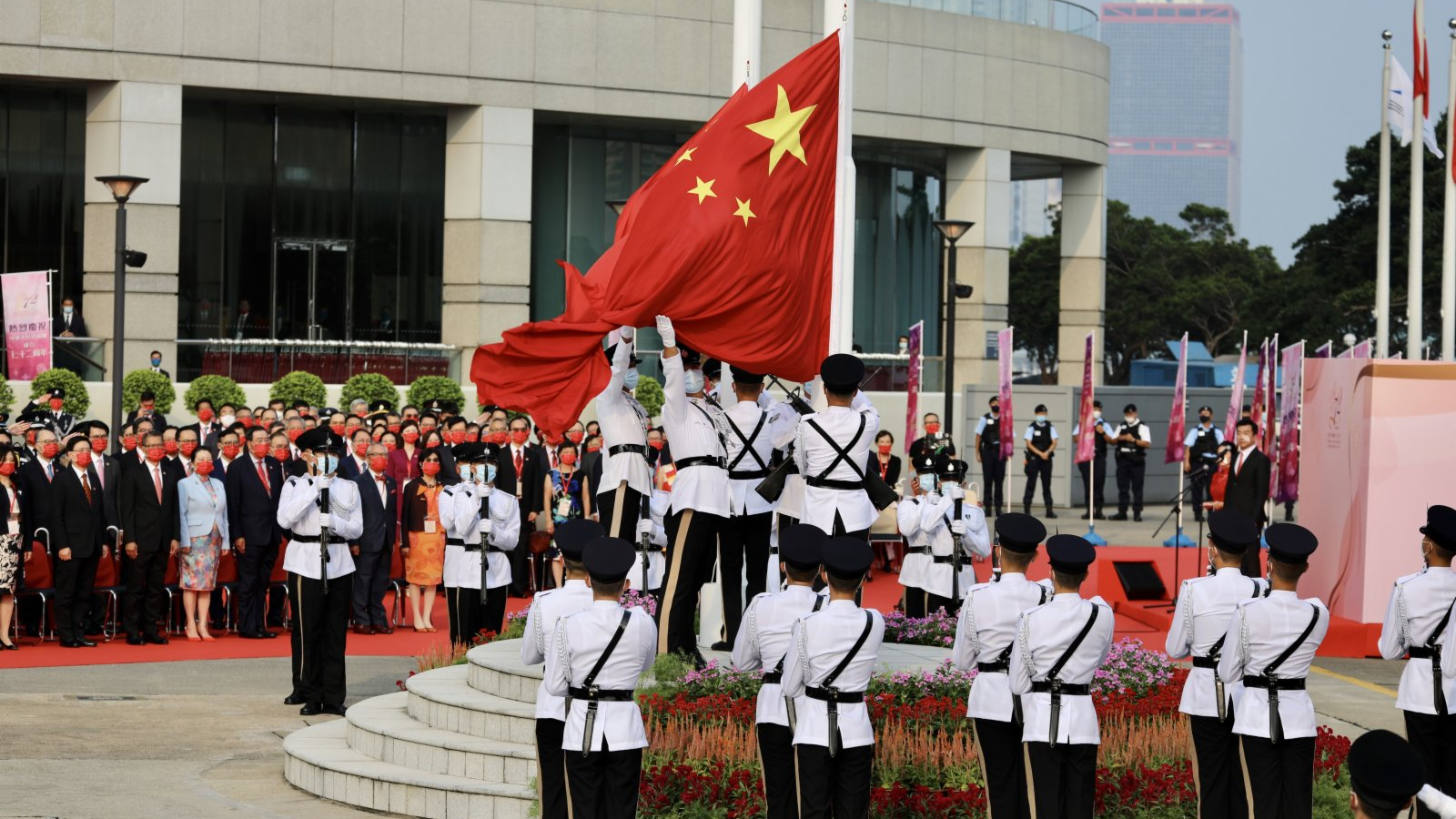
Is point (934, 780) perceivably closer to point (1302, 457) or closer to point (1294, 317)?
point (1302, 457)

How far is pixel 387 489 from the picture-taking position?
17344 mm

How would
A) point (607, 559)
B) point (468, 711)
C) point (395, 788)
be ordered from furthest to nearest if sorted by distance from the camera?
point (468, 711)
point (395, 788)
point (607, 559)

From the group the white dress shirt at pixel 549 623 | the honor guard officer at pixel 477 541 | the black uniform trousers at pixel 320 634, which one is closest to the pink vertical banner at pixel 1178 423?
the honor guard officer at pixel 477 541

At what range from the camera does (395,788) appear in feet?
35.5

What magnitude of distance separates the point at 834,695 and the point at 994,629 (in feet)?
2.89

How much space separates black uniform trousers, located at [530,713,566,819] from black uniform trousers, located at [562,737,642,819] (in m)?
0.34

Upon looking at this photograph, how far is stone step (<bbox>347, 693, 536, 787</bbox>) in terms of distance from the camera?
35.7ft

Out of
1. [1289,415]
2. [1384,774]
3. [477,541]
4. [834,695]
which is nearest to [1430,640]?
[834,695]

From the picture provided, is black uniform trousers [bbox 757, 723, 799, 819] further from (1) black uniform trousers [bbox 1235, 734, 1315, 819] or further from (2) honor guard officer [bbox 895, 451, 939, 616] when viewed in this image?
(2) honor guard officer [bbox 895, 451, 939, 616]

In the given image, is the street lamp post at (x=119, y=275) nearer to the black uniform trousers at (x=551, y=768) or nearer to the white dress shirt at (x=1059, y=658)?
the black uniform trousers at (x=551, y=768)

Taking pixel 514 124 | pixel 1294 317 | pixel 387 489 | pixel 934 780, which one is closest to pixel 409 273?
pixel 514 124

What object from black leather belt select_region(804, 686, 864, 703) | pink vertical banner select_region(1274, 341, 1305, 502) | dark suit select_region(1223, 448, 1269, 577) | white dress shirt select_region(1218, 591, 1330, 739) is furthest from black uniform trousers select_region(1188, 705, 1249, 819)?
pink vertical banner select_region(1274, 341, 1305, 502)

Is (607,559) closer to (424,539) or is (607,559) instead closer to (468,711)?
(468,711)

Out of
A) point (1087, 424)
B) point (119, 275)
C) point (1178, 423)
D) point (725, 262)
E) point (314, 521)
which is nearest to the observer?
point (725, 262)
